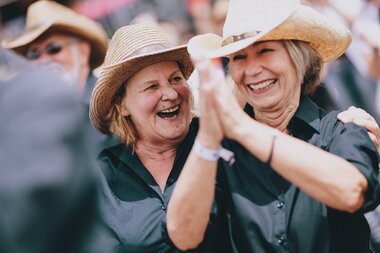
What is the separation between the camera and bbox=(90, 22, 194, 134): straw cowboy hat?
10.8 feet

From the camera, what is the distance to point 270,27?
272cm

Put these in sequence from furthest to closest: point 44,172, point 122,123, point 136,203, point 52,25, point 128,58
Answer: point 52,25
point 122,123
point 128,58
point 136,203
point 44,172

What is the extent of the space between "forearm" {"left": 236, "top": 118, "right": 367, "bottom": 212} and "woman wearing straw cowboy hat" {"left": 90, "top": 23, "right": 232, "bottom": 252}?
0.79m

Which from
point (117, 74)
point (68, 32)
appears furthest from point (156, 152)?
point (68, 32)

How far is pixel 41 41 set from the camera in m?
5.62

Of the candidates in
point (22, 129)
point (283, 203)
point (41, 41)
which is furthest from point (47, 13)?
point (22, 129)

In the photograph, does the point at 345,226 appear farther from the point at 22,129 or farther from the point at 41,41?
the point at 41,41

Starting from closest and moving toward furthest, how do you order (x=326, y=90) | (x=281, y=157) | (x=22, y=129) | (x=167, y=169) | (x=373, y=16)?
(x=22, y=129)
(x=281, y=157)
(x=167, y=169)
(x=326, y=90)
(x=373, y=16)

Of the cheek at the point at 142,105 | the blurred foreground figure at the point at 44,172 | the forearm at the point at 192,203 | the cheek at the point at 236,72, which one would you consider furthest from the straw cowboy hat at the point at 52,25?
the blurred foreground figure at the point at 44,172

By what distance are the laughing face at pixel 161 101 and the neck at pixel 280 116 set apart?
523 millimetres

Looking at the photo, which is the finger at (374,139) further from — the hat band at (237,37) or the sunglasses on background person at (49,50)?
the sunglasses on background person at (49,50)

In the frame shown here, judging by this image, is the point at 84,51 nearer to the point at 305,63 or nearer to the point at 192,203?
the point at 305,63

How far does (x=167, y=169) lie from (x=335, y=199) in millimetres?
1066

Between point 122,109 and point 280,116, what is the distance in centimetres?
97
